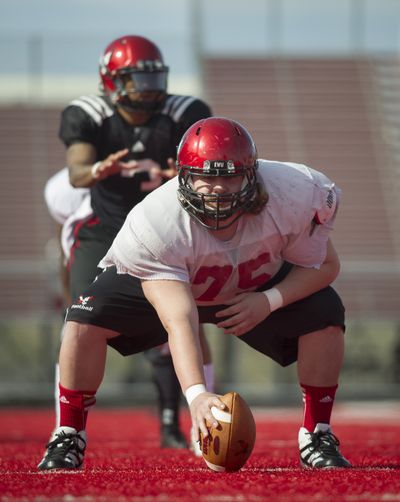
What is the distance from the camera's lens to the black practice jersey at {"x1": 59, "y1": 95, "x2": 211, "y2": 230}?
5.42 meters

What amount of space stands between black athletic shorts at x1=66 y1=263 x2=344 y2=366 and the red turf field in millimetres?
471

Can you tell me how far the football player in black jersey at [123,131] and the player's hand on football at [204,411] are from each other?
5.95ft

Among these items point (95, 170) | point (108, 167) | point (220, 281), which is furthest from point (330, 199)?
point (95, 170)

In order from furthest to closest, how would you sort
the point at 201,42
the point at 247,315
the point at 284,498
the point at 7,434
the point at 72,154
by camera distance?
the point at 201,42, the point at 7,434, the point at 72,154, the point at 247,315, the point at 284,498

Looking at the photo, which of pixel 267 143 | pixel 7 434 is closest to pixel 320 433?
pixel 7 434

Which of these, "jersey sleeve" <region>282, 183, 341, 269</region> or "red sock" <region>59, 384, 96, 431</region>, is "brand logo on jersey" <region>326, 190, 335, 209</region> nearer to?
"jersey sleeve" <region>282, 183, 341, 269</region>

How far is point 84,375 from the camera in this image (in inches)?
161

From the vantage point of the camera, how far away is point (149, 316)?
13.6ft

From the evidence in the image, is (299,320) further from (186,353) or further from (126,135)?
(126,135)

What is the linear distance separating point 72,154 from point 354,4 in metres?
15.6

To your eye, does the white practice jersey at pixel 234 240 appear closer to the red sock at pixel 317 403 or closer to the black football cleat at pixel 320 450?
the red sock at pixel 317 403

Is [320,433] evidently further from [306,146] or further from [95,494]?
[306,146]

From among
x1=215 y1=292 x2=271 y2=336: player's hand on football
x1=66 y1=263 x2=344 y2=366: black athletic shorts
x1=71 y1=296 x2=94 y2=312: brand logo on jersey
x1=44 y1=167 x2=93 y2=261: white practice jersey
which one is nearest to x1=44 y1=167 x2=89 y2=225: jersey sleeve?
x1=44 y1=167 x2=93 y2=261: white practice jersey

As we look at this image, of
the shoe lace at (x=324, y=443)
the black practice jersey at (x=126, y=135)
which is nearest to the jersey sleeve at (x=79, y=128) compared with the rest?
the black practice jersey at (x=126, y=135)
